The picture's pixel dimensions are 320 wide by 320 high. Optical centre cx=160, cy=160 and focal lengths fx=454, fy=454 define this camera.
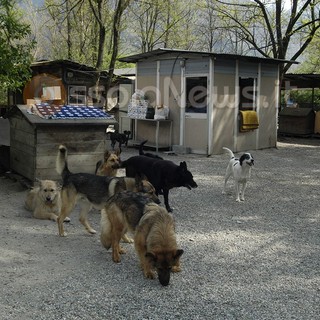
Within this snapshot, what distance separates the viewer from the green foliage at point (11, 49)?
8.80 meters

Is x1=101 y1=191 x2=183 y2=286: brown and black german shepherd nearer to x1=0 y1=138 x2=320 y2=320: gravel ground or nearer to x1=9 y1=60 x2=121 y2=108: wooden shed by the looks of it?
x1=0 y1=138 x2=320 y2=320: gravel ground

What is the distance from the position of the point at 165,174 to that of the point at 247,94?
8734 mm

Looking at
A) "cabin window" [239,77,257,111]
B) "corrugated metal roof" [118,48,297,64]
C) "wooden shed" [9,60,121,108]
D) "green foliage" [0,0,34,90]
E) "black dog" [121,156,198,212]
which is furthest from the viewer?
"wooden shed" [9,60,121,108]

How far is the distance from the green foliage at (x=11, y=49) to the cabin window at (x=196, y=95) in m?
6.06

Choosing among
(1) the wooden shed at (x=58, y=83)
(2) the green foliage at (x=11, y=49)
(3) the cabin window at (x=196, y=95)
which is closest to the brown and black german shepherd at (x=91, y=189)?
(2) the green foliage at (x=11, y=49)

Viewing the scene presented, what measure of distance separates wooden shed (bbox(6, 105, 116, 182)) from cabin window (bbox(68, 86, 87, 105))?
1153 cm

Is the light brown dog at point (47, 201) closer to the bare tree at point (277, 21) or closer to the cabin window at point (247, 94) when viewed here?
the cabin window at point (247, 94)

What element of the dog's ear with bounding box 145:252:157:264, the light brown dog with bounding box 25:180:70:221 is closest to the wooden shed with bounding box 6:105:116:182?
the light brown dog with bounding box 25:180:70:221

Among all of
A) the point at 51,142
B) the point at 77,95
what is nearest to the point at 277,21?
the point at 77,95

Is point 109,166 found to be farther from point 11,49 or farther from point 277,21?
point 277,21

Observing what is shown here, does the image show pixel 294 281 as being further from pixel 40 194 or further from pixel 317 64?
pixel 317 64

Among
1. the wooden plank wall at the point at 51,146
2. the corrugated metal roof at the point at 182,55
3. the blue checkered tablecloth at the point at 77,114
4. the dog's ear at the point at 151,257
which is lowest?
the dog's ear at the point at 151,257

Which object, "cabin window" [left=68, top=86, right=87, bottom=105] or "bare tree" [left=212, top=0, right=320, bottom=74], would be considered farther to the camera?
"cabin window" [left=68, top=86, right=87, bottom=105]

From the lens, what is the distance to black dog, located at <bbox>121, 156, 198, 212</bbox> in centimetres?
729
